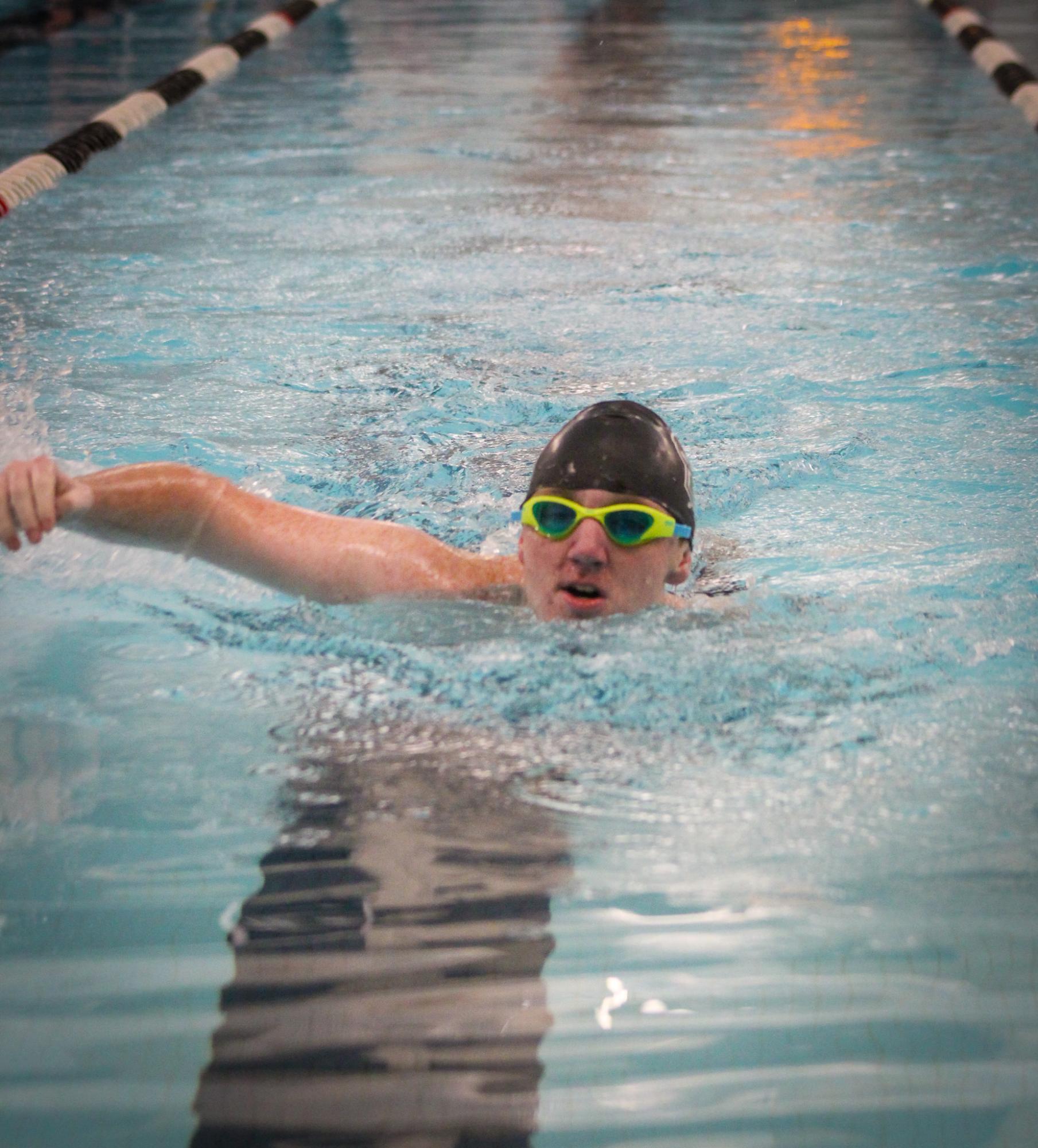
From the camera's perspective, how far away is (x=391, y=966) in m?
1.96

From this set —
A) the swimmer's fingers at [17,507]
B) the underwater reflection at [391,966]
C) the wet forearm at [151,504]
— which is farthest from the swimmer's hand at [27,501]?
the underwater reflection at [391,966]

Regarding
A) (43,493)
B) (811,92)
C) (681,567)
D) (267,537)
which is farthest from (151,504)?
(811,92)

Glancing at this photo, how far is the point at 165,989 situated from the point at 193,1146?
0.28m

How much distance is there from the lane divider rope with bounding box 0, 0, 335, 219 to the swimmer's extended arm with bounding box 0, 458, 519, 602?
14.7ft

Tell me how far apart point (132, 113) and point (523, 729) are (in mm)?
7434

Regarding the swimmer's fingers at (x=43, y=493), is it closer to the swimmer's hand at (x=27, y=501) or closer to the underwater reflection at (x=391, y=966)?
the swimmer's hand at (x=27, y=501)

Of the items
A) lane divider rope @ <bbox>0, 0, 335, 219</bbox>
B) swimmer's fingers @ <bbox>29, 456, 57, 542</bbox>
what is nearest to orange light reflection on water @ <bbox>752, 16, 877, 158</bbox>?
lane divider rope @ <bbox>0, 0, 335, 219</bbox>

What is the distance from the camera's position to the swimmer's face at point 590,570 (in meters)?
2.84

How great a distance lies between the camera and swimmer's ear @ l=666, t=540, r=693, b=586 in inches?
119

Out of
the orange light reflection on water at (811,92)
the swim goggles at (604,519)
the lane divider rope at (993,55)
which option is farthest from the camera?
the lane divider rope at (993,55)

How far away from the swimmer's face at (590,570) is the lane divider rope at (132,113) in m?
4.79

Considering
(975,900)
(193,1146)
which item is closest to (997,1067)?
(975,900)

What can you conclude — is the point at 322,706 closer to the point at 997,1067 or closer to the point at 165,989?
the point at 165,989

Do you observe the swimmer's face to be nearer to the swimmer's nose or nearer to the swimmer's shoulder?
the swimmer's nose
